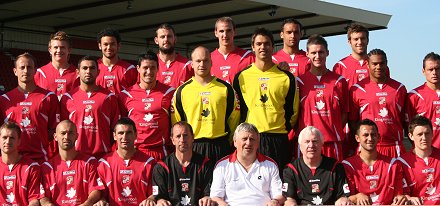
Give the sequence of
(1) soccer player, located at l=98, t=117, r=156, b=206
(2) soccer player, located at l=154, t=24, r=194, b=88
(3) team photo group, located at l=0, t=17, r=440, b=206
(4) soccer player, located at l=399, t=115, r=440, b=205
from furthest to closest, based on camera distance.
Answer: (2) soccer player, located at l=154, t=24, r=194, b=88
(1) soccer player, located at l=98, t=117, r=156, b=206
(4) soccer player, located at l=399, t=115, r=440, b=205
(3) team photo group, located at l=0, t=17, r=440, b=206

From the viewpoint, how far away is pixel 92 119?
28.7 feet

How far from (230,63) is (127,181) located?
1.89 meters

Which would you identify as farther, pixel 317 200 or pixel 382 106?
pixel 382 106

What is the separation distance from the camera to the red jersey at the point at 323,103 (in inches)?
338

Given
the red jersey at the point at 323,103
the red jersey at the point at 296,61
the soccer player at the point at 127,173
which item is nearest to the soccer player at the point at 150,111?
the soccer player at the point at 127,173

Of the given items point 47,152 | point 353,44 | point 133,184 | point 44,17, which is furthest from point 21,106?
point 44,17

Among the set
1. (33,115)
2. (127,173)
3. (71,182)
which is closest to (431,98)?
(127,173)

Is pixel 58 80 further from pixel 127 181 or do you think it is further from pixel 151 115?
pixel 127 181

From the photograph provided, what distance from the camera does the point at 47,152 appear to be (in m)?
8.99

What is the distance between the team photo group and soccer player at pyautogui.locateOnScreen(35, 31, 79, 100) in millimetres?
14

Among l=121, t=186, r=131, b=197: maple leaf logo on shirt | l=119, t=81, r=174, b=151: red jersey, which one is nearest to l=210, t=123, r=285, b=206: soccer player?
l=121, t=186, r=131, b=197: maple leaf logo on shirt

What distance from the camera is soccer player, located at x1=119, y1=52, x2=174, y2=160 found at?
8.73 metres

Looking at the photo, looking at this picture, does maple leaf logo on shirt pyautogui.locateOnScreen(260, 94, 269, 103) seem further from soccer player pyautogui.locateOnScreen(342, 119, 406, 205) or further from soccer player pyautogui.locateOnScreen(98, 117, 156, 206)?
soccer player pyautogui.locateOnScreen(98, 117, 156, 206)

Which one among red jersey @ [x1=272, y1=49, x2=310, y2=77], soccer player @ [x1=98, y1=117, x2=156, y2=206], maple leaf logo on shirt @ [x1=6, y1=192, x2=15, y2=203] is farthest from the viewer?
red jersey @ [x1=272, y1=49, x2=310, y2=77]
